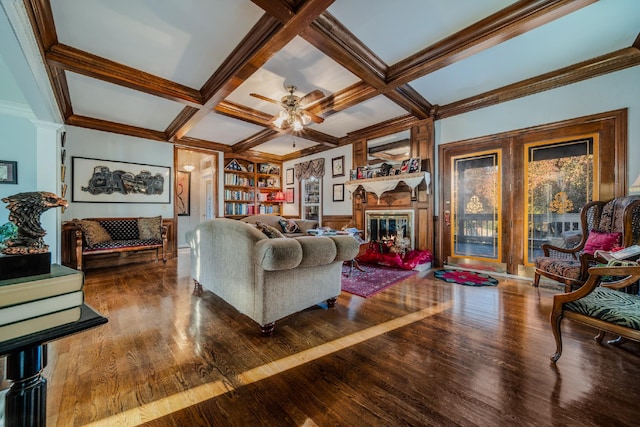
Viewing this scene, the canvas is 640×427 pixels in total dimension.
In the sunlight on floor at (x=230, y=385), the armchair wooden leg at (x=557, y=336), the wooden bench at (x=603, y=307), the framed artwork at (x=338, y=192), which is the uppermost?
the framed artwork at (x=338, y=192)

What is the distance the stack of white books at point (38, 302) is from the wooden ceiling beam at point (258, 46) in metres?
2.22

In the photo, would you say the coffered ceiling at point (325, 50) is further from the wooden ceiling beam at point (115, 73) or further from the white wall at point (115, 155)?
the white wall at point (115, 155)

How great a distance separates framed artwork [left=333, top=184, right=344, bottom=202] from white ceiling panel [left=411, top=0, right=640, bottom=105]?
2757 millimetres

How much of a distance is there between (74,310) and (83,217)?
5314 millimetres

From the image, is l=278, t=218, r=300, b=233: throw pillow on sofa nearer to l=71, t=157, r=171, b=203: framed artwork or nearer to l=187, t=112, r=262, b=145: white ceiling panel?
l=187, t=112, r=262, b=145: white ceiling panel

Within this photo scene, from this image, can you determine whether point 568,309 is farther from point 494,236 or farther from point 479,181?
point 479,181

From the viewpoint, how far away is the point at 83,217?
4.57 meters

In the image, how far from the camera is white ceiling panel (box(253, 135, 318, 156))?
5844 millimetres

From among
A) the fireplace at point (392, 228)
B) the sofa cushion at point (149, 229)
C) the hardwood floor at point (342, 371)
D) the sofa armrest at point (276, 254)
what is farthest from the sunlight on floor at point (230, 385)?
the sofa cushion at point (149, 229)

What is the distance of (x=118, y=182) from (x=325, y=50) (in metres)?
4.70

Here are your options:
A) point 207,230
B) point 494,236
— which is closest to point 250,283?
point 207,230

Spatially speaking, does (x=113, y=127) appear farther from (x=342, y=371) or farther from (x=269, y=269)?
(x=342, y=371)

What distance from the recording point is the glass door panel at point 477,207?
12.7 feet

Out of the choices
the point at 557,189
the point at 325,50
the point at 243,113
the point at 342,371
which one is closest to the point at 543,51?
the point at 557,189
